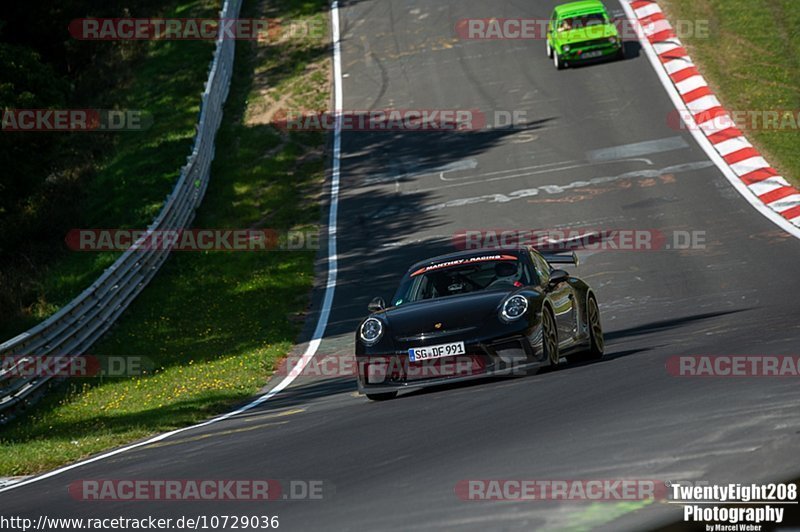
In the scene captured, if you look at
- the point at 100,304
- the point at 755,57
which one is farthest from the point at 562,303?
the point at 755,57

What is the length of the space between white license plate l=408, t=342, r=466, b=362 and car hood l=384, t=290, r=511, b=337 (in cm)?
15

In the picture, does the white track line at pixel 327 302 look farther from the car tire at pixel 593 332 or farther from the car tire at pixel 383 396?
the car tire at pixel 593 332

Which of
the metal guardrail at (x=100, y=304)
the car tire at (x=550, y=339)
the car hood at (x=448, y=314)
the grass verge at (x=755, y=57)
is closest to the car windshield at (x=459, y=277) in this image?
the car hood at (x=448, y=314)

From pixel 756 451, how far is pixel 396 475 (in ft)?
6.93

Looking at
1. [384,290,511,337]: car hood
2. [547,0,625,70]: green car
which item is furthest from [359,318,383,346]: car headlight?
[547,0,625,70]: green car

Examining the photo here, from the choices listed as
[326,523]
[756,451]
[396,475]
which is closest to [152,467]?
[396,475]

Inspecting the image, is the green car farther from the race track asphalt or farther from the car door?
the car door

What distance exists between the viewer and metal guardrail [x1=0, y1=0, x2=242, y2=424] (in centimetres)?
1747

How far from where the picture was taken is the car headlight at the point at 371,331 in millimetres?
11914

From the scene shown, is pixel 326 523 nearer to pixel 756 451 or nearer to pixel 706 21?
pixel 756 451

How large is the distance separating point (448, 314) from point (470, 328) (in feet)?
1.06

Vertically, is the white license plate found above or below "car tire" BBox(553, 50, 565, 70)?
below

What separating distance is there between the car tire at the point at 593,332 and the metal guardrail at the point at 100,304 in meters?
8.02

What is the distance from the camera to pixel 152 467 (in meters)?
9.84
